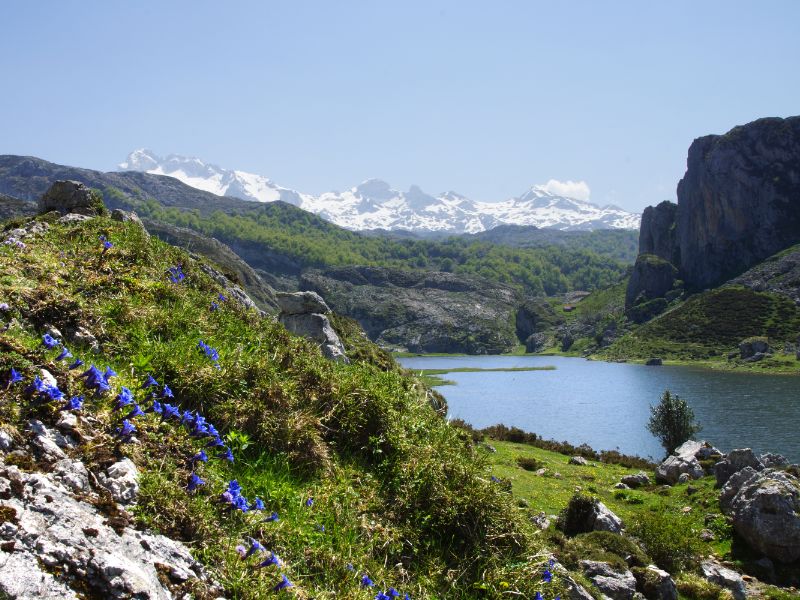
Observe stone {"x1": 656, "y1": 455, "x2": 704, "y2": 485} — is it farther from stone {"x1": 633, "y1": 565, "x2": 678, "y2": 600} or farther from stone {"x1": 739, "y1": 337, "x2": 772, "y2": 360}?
stone {"x1": 739, "y1": 337, "x2": 772, "y2": 360}

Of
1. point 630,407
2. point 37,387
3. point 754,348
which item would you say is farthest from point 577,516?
point 754,348

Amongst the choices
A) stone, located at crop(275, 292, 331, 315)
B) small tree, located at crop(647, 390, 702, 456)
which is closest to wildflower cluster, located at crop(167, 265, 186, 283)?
stone, located at crop(275, 292, 331, 315)

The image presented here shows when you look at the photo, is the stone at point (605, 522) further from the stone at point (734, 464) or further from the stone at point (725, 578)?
the stone at point (734, 464)

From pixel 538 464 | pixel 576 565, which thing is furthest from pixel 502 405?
pixel 576 565

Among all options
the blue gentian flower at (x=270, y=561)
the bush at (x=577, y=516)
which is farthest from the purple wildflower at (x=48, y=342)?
the bush at (x=577, y=516)

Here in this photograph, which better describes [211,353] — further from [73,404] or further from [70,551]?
[70,551]

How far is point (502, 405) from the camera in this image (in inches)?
3711

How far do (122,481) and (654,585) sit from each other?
13.2 meters

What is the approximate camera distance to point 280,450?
21.5 feet

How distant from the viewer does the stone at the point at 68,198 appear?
63.4 feet

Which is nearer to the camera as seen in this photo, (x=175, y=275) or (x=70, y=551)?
(x=70, y=551)

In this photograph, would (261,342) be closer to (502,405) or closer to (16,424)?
(16,424)

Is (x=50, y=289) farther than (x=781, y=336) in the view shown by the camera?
No

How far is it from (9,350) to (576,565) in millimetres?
11655
